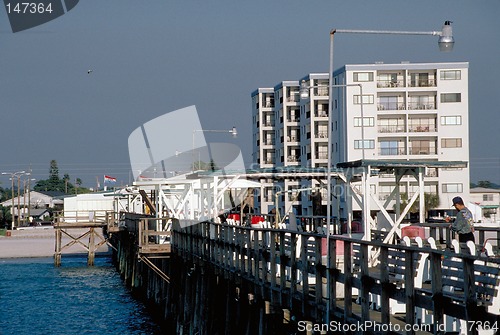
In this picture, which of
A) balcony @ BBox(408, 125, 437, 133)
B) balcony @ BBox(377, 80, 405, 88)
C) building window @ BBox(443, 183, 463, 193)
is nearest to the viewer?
balcony @ BBox(408, 125, 437, 133)

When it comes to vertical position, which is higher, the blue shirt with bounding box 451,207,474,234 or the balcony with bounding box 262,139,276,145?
the balcony with bounding box 262,139,276,145

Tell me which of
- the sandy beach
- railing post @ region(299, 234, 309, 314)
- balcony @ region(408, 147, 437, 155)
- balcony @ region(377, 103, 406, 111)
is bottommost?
the sandy beach

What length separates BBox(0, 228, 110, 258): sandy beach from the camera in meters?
75.8

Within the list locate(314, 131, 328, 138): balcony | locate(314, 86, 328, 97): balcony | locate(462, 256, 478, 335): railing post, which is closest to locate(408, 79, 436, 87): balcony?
locate(314, 86, 328, 97): balcony

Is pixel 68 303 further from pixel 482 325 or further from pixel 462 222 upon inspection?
pixel 482 325

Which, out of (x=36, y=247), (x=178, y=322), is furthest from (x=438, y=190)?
(x=178, y=322)

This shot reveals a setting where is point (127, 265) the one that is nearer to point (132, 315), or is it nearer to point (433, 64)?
point (132, 315)

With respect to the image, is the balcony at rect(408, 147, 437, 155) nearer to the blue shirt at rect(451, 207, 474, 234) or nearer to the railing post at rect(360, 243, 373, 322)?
the blue shirt at rect(451, 207, 474, 234)

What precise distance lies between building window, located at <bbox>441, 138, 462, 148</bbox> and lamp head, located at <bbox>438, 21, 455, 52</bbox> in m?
66.6

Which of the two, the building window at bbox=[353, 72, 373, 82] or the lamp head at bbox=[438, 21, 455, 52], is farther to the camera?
the building window at bbox=[353, 72, 373, 82]

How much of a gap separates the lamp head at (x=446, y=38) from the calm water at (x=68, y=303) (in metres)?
18.0

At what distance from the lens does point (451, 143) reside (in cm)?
8225

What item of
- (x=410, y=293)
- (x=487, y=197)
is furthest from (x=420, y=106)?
(x=410, y=293)

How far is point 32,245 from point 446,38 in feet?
240
